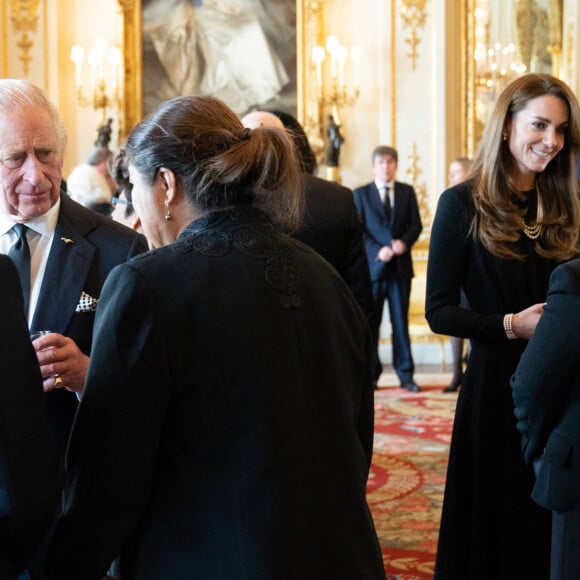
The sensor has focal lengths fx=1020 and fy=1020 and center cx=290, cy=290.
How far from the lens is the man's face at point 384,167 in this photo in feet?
30.1

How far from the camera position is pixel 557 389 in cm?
253

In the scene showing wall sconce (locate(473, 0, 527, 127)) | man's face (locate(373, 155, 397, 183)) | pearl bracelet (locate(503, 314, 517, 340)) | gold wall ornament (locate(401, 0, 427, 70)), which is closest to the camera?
pearl bracelet (locate(503, 314, 517, 340))

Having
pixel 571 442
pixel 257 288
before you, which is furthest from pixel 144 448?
pixel 571 442

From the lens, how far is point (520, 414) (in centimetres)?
268

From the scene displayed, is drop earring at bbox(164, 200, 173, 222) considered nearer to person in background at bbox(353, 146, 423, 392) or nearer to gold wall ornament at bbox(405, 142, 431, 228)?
person in background at bbox(353, 146, 423, 392)

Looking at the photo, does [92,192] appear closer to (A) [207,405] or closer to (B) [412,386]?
(A) [207,405]

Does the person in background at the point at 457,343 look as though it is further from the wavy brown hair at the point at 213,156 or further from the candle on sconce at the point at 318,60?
the wavy brown hair at the point at 213,156

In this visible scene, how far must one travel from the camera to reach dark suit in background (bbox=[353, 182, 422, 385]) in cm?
906

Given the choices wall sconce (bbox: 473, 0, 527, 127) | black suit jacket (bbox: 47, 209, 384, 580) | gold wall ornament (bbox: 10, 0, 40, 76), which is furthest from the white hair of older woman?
wall sconce (bbox: 473, 0, 527, 127)

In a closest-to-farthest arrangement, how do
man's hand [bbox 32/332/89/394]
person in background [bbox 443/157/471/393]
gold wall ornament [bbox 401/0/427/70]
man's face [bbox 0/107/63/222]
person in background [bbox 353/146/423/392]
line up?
man's hand [bbox 32/332/89/394], man's face [bbox 0/107/63/222], person in background [bbox 443/157/471/393], person in background [bbox 353/146/423/392], gold wall ornament [bbox 401/0/427/70]

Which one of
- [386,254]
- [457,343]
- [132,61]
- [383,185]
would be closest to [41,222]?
[457,343]

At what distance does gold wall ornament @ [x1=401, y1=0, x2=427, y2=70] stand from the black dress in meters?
7.98

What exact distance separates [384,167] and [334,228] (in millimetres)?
4748

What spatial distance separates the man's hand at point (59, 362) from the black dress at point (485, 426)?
55.1 inches
